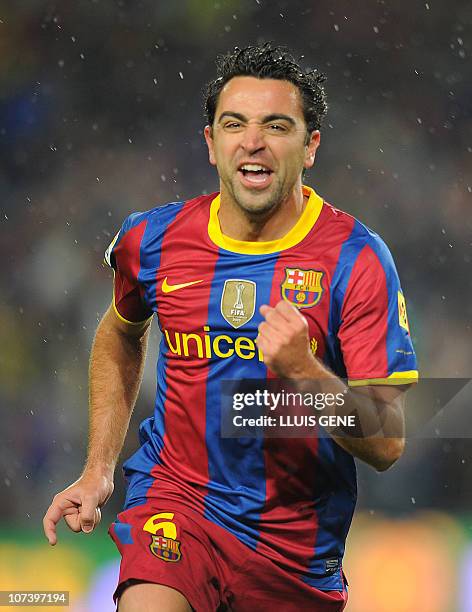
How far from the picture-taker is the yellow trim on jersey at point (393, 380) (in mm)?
3145

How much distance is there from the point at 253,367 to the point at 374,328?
0.39 m

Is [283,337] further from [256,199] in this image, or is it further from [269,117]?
[269,117]

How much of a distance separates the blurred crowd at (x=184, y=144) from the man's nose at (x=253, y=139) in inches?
172

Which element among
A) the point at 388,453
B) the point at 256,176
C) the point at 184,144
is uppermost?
the point at 184,144

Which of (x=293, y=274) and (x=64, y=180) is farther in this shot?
(x=64, y=180)

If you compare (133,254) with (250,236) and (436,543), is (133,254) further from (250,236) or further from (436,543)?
(436,543)

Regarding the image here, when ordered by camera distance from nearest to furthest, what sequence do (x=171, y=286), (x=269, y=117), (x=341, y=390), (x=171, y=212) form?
(x=341, y=390) → (x=269, y=117) → (x=171, y=286) → (x=171, y=212)

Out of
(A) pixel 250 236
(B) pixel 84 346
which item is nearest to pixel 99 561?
(B) pixel 84 346

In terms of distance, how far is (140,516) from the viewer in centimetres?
329

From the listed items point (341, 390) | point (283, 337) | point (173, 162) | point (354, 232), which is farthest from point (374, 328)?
point (173, 162)

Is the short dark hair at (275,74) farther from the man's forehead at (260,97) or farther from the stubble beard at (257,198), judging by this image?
the stubble beard at (257,198)

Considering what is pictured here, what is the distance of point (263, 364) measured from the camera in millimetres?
3318

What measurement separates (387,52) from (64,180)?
254 centimetres
